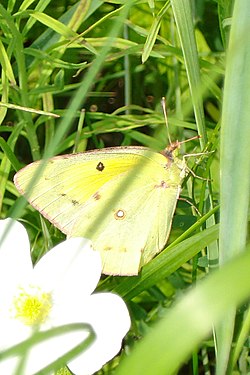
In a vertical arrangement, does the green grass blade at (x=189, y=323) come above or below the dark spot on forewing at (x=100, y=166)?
above

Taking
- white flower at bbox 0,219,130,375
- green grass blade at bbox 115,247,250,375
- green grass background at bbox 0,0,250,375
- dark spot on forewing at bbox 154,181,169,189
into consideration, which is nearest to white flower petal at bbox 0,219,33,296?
white flower at bbox 0,219,130,375

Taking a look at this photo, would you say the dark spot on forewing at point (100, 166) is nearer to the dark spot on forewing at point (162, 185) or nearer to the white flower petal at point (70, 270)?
the dark spot on forewing at point (162, 185)

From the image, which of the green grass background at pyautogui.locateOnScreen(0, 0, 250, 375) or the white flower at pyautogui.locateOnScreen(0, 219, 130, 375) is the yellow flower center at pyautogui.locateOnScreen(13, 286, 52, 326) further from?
the green grass background at pyautogui.locateOnScreen(0, 0, 250, 375)

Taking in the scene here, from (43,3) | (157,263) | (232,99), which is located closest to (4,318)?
(157,263)

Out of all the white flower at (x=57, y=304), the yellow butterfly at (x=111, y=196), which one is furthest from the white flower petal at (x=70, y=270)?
the yellow butterfly at (x=111, y=196)

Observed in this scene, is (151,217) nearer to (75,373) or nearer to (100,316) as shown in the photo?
(100,316)

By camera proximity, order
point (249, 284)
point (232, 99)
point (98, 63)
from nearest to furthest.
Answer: point (249, 284) < point (98, 63) < point (232, 99)
